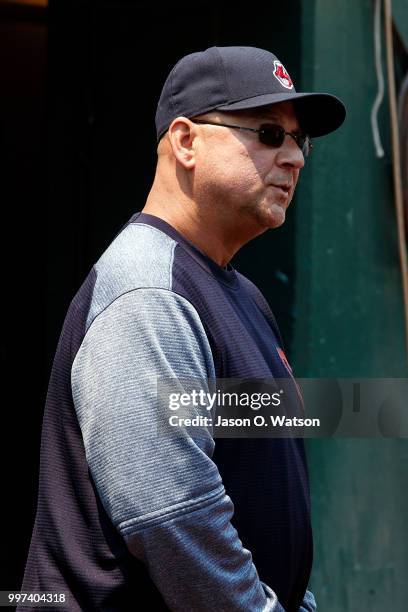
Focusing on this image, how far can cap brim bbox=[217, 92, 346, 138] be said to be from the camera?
7.89ft

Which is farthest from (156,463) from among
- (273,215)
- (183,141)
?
(183,141)

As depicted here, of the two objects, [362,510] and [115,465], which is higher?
[115,465]

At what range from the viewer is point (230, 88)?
7.95ft

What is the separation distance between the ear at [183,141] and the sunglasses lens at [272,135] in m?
0.16

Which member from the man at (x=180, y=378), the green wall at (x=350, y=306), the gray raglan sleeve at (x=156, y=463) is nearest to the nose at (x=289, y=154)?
the man at (x=180, y=378)

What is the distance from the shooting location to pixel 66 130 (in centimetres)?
505

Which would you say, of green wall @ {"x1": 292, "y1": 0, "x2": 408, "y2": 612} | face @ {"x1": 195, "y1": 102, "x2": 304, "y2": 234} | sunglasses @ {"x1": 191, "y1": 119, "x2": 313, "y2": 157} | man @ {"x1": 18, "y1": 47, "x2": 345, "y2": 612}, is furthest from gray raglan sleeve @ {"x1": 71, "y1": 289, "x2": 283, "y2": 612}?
green wall @ {"x1": 292, "y1": 0, "x2": 408, "y2": 612}

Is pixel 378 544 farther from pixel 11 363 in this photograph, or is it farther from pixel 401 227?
pixel 11 363

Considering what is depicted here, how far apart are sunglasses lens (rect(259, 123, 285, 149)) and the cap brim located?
6cm

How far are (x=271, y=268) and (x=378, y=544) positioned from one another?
140cm

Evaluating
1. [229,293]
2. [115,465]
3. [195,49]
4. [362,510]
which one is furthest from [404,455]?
[115,465]

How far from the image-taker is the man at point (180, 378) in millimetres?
2051

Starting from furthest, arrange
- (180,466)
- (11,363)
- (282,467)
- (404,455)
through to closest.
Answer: (11,363), (404,455), (282,467), (180,466)

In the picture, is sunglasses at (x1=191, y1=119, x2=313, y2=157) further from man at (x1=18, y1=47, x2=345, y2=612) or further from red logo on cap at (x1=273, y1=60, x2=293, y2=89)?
red logo on cap at (x1=273, y1=60, x2=293, y2=89)
